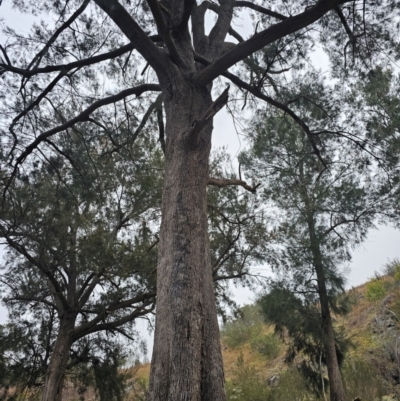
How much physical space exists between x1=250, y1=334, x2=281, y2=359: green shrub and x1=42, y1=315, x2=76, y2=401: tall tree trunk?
719 cm

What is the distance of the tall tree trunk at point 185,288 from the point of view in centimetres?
179

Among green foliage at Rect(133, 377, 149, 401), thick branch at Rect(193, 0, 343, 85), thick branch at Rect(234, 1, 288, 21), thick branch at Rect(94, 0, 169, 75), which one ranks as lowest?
green foliage at Rect(133, 377, 149, 401)

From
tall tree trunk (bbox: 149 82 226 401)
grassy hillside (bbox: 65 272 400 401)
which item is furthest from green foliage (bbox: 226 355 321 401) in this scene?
tall tree trunk (bbox: 149 82 226 401)

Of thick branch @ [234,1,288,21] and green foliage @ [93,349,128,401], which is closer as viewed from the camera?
thick branch @ [234,1,288,21]

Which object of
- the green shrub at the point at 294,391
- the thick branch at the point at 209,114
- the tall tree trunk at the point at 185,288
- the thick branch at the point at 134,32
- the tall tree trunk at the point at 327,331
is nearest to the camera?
the tall tree trunk at the point at 185,288

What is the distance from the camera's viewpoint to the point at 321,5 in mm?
2465

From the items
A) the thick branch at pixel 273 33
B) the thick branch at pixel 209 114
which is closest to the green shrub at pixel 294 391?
the thick branch at pixel 209 114

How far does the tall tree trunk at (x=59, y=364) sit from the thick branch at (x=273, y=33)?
19.6 feet

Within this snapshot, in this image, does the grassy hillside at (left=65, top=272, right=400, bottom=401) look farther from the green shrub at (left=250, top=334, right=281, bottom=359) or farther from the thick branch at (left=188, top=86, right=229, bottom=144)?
the thick branch at (left=188, top=86, right=229, bottom=144)

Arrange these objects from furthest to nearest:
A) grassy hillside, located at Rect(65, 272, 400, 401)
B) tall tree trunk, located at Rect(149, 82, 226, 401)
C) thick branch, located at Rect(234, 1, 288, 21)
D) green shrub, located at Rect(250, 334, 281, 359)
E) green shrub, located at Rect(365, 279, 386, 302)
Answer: green shrub, located at Rect(250, 334, 281, 359)
green shrub, located at Rect(365, 279, 386, 302)
grassy hillside, located at Rect(65, 272, 400, 401)
thick branch, located at Rect(234, 1, 288, 21)
tall tree trunk, located at Rect(149, 82, 226, 401)

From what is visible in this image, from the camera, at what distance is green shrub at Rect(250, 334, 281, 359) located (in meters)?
11.7

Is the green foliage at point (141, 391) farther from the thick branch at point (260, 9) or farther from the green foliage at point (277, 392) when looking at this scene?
the thick branch at point (260, 9)

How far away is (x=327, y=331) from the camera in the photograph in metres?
6.13

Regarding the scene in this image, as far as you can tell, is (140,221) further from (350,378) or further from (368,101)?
(350,378)
